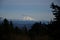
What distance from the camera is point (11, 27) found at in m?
13.2

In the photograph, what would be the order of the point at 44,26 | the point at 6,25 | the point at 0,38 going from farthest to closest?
the point at 44,26 → the point at 6,25 → the point at 0,38

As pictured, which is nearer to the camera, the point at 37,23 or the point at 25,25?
the point at 25,25

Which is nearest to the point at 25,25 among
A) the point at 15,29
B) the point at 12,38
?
the point at 15,29

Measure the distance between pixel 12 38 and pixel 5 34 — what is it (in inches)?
17.7

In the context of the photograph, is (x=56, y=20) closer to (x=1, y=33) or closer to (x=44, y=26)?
(x=44, y=26)

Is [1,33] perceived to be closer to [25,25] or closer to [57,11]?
[25,25]

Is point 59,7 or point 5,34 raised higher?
point 59,7

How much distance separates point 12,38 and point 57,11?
10.9 ft

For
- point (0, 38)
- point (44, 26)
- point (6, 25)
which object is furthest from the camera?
point (44, 26)

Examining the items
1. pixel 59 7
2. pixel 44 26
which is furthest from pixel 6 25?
pixel 59 7

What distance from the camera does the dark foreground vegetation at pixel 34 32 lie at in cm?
1244

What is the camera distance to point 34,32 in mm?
13961

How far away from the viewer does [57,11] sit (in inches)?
538

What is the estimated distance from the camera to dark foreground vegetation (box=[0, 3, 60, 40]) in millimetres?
12438
